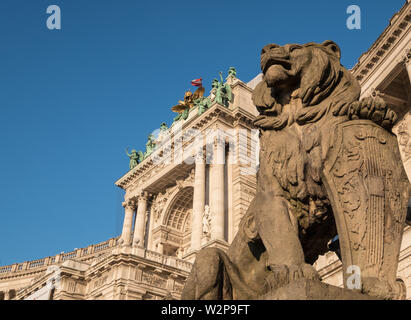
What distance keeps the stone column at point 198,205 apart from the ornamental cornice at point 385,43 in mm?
13544

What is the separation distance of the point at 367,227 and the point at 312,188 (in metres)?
0.48

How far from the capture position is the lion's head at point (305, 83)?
11.4ft

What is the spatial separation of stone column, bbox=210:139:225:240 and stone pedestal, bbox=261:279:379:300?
26.3 metres

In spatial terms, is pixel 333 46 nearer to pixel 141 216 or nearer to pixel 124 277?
pixel 124 277

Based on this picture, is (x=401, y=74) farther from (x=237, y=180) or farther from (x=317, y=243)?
(x=317, y=243)

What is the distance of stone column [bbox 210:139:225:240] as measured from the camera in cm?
2970

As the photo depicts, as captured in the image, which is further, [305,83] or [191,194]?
[191,194]

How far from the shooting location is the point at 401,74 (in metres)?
21.5

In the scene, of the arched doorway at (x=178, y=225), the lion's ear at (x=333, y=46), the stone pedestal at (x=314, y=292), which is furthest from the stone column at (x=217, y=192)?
the stone pedestal at (x=314, y=292)

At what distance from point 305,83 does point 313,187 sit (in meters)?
0.81

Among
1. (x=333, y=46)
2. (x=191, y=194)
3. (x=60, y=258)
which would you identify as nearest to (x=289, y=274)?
(x=333, y=46)

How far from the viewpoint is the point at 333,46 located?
3.76 meters

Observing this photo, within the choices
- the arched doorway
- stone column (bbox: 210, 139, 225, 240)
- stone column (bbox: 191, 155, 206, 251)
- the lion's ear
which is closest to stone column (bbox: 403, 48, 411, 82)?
stone column (bbox: 210, 139, 225, 240)
